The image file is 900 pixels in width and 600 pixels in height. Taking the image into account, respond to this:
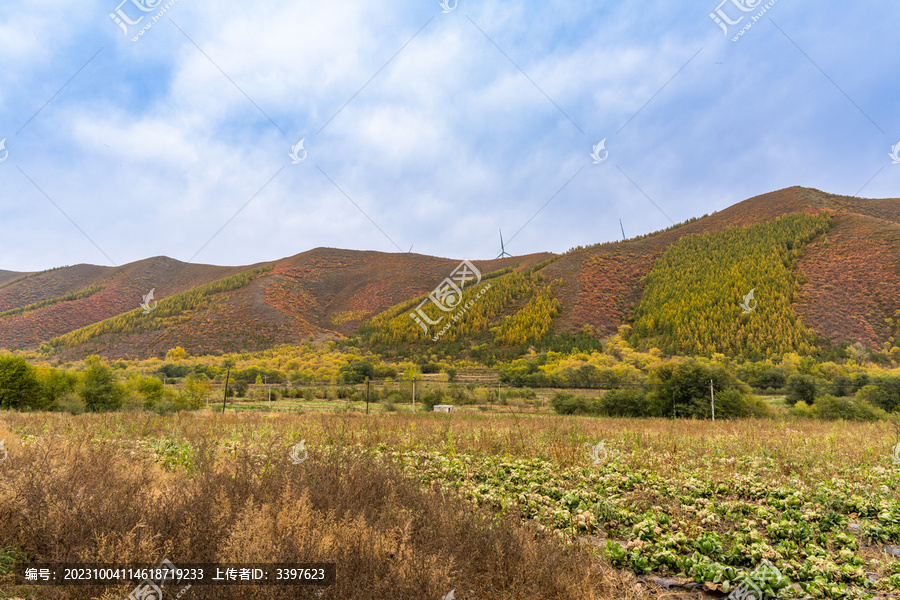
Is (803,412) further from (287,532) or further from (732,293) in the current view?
(732,293)

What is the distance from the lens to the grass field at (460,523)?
10.6 ft

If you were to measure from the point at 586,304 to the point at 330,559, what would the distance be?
2531 inches

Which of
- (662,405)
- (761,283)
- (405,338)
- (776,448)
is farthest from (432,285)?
(776,448)

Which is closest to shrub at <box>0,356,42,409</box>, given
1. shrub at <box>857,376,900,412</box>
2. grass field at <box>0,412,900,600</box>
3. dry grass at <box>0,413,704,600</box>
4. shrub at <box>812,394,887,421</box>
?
grass field at <box>0,412,900,600</box>

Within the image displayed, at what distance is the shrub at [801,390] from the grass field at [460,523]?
21790 millimetres

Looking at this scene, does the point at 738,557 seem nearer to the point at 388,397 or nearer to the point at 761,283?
the point at 388,397

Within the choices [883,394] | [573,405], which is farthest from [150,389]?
[883,394]

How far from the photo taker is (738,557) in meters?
4.36

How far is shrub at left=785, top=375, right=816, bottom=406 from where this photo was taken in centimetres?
2512

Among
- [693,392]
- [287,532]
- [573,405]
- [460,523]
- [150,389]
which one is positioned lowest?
[573,405]

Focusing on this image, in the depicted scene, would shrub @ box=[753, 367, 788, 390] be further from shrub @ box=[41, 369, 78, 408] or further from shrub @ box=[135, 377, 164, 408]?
shrub @ box=[41, 369, 78, 408]

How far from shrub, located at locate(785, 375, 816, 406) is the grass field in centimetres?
2179

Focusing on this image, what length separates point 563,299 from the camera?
66.6m

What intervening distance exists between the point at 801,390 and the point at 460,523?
29.0 m
